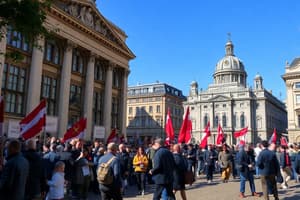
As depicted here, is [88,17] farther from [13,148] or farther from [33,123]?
[13,148]

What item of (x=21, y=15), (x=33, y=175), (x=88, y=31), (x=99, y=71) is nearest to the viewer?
(x=33, y=175)

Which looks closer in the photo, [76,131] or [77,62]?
[76,131]

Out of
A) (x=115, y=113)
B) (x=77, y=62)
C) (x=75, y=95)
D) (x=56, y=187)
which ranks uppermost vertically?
(x=77, y=62)

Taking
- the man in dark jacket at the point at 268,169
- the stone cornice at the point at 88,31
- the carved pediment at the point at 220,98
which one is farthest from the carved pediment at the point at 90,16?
the carved pediment at the point at 220,98

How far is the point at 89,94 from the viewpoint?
110 feet

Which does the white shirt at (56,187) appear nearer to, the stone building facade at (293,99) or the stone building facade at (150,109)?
the stone building facade at (293,99)

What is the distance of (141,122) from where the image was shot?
90.4 metres

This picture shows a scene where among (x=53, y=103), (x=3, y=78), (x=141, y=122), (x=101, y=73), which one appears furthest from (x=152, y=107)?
(x=3, y=78)

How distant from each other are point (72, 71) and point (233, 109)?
225 ft

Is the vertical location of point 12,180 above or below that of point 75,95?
below

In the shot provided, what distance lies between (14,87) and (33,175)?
20824mm

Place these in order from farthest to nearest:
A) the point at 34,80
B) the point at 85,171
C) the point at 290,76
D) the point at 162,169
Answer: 1. the point at 290,76
2. the point at 34,80
3. the point at 85,171
4. the point at 162,169

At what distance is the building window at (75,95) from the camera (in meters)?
32.6

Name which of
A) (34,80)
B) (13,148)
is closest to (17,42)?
(34,80)
